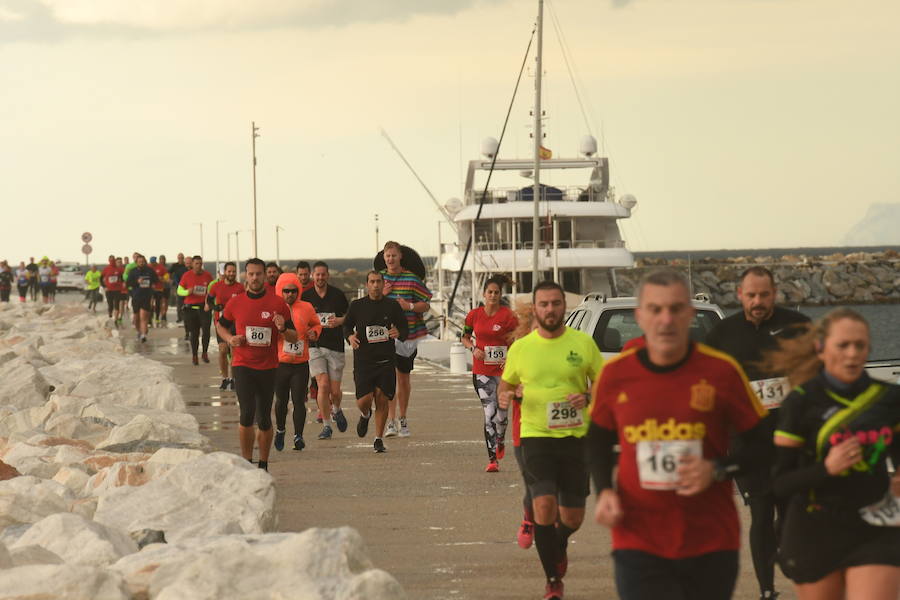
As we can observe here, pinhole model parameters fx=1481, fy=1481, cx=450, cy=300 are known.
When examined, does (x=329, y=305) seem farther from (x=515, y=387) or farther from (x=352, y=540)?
(x=352, y=540)

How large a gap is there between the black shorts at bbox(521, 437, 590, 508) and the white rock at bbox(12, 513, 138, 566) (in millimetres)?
2313

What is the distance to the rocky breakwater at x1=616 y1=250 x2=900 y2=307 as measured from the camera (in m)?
109

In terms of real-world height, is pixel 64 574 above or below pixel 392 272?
below

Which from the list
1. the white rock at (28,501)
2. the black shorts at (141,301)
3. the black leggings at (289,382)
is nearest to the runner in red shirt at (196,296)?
the black shorts at (141,301)

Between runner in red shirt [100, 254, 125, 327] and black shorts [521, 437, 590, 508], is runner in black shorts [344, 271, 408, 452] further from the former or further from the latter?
runner in red shirt [100, 254, 125, 327]

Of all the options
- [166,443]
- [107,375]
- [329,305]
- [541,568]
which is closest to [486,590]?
[541,568]

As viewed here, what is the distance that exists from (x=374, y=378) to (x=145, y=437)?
227 centimetres

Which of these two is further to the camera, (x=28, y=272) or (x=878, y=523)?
(x=28, y=272)

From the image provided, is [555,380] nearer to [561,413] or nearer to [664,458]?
[561,413]

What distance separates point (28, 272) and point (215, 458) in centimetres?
6123

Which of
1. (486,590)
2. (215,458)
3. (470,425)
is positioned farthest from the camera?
(470,425)

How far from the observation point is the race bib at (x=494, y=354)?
12.7 metres

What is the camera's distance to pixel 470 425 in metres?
17.1

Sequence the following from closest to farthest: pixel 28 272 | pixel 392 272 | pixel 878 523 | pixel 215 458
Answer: pixel 878 523 < pixel 215 458 < pixel 392 272 < pixel 28 272
